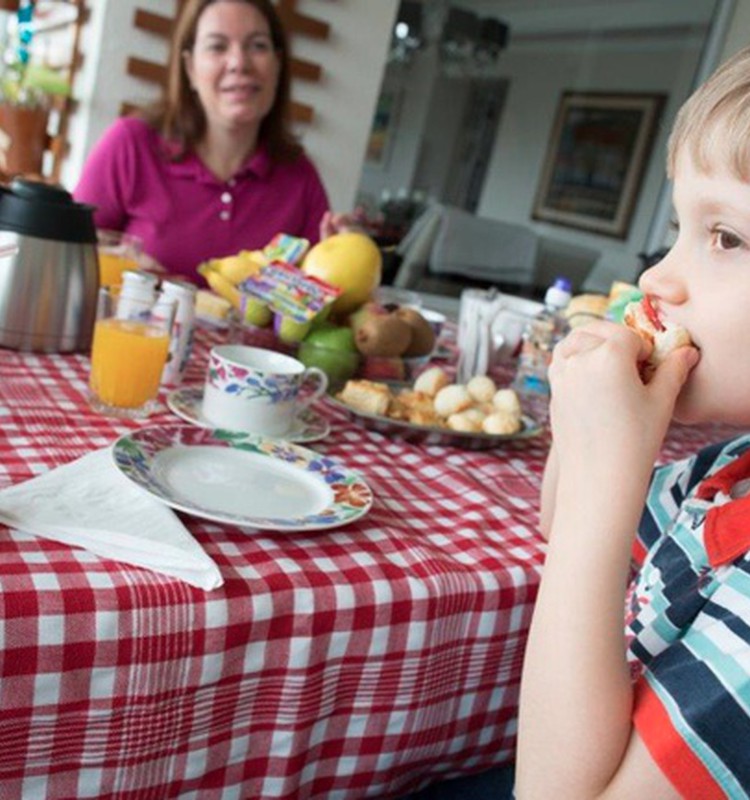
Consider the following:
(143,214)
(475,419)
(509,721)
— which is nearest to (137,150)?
(143,214)

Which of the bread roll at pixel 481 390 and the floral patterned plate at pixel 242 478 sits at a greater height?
the bread roll at pixel 481 390

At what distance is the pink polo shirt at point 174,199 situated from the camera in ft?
7.35

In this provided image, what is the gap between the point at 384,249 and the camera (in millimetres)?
1659

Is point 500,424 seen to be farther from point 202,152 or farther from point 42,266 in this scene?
point 202,152

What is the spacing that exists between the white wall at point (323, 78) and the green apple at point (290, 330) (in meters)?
2.16

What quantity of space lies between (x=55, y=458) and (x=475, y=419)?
0.55m

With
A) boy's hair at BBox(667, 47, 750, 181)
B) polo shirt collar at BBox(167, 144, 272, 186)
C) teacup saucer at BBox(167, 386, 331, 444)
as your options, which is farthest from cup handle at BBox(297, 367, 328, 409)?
polo shirt collar at BBox(167, 144, 272, 186)

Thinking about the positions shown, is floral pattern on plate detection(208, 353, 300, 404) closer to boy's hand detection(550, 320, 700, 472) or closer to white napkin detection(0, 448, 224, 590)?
white napkin detection(0, 448, 224, 590)

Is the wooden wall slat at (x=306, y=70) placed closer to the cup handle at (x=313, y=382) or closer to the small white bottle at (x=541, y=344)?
the small white bottle at (x=541, y=344)

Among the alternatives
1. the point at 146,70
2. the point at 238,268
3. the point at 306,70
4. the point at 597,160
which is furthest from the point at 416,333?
the point at 597,160

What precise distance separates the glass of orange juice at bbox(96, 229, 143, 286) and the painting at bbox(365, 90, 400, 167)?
2.28 metres

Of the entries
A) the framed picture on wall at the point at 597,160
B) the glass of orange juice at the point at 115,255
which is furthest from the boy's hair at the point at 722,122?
the framed picture on wall at the point at 597,160

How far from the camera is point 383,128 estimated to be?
3846 mm

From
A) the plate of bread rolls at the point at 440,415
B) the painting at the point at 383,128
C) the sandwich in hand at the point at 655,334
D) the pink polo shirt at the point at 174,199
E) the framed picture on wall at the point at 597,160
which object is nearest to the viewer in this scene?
the sandwich in hand at the point at 655,334
